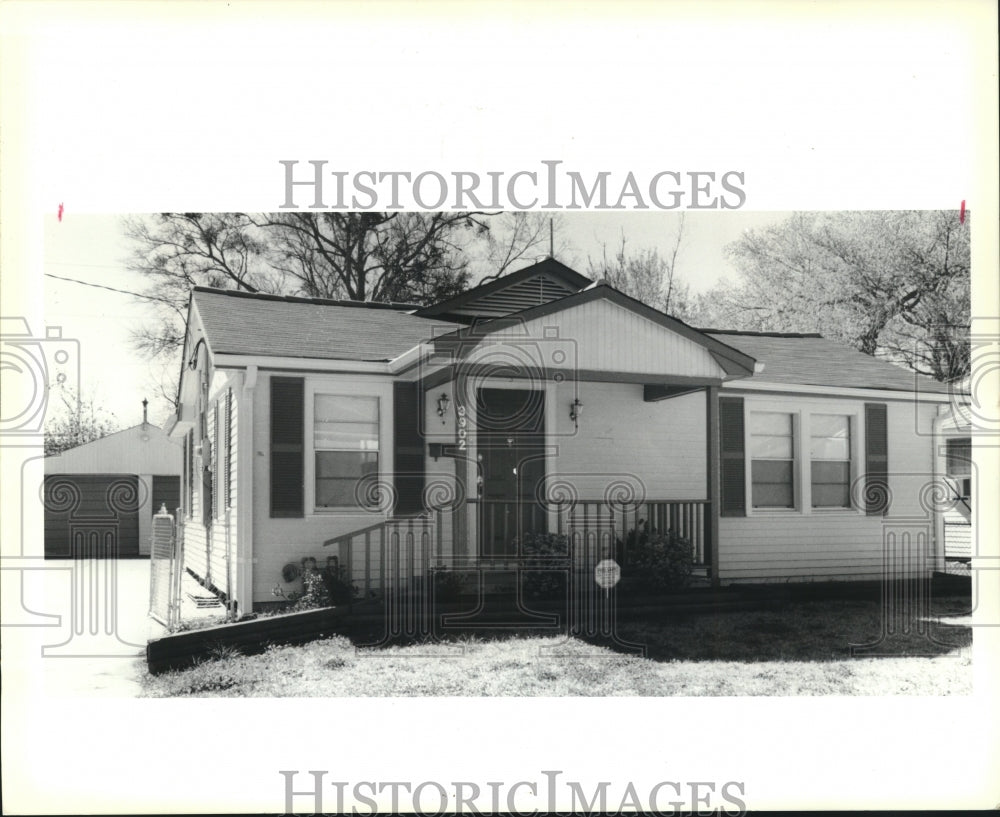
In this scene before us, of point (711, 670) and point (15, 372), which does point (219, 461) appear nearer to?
point (15, 372)

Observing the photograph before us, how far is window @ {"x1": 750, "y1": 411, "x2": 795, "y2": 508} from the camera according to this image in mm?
10727

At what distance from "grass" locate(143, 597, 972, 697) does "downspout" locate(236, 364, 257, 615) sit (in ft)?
3.43

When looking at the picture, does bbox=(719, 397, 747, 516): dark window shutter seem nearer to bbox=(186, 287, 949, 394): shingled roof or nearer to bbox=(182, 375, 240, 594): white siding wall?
bbox=(186, 287, 949, 394): shingled roof

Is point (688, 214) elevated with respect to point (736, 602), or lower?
elevated

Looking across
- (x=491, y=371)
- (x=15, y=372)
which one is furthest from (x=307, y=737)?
(x=491, y=371)

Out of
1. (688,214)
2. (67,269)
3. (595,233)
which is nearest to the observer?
(67,269)

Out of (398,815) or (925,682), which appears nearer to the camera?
(398,815)

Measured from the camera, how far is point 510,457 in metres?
9.81

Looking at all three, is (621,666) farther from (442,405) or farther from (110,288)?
(110,288)

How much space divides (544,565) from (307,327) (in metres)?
3.41

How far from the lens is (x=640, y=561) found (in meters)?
9.25

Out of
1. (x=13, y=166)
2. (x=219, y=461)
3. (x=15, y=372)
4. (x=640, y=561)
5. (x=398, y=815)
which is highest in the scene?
(x=13, y=166)

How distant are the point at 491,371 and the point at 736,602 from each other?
342cm

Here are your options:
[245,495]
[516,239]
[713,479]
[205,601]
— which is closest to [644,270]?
[516,239]
